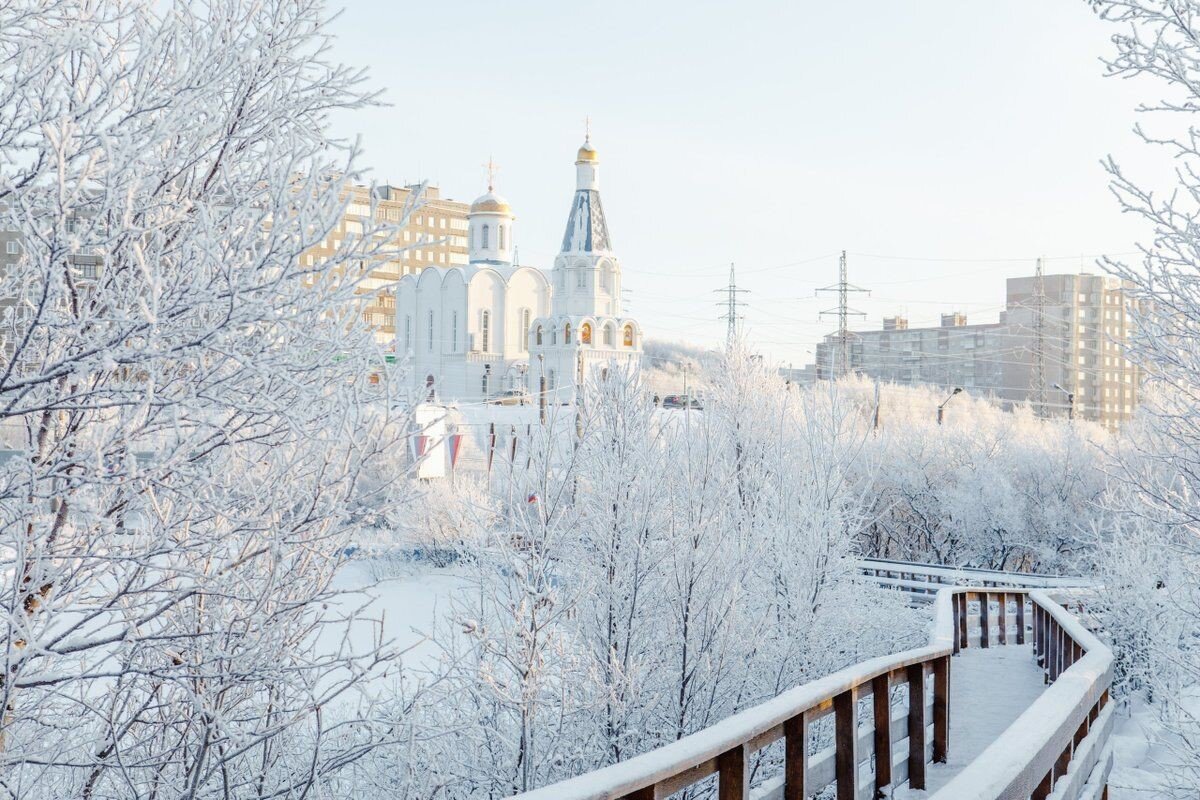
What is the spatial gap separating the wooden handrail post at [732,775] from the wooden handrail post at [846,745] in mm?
1605

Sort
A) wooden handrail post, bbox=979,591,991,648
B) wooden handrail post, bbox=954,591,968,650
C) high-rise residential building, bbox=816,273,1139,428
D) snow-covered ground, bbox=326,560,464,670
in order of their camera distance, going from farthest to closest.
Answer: high-rise residential building, bbox=816,273,1139,428 < snow-covered ground, bbox=326,560,464,670 < wooden handrail post, bbox=979,591,991,648 < wooden handrail post, bbox=954,591,968,650

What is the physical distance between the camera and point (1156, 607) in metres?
14.8

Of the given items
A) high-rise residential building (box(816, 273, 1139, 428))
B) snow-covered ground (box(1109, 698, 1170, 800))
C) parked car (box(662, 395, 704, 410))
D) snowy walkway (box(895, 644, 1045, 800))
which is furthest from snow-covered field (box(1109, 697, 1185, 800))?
high-rise residential building (box(816, 273, 1139, 428))

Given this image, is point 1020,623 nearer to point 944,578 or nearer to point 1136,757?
point 1136,757

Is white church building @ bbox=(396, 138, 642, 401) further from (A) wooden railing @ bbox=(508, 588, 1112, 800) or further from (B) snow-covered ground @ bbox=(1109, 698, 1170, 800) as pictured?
(A) wooden railing @ bbox=(508, 588, 1112, 800)

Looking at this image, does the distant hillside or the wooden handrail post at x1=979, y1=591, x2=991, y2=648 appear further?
the distant hillside

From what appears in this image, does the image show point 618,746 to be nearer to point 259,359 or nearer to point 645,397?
point 645,397

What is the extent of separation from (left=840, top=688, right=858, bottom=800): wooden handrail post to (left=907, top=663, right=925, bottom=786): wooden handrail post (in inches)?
54.0

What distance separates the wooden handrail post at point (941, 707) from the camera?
7098mm

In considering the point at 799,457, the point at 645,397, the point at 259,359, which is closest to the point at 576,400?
the point at 645,397

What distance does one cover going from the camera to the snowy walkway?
7.59 m

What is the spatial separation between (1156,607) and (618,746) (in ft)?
26.9

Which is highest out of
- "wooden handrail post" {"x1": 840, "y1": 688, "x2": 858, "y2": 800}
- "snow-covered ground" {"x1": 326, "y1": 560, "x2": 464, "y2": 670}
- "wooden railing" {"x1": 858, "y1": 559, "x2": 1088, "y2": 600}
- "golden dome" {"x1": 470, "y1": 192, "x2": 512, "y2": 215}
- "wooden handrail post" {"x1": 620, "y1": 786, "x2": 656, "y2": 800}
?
"golden dome" {"x1": 470, "y1": 192, "x2": 512, "y2": 215}

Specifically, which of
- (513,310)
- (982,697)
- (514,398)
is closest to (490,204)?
(513,310)
